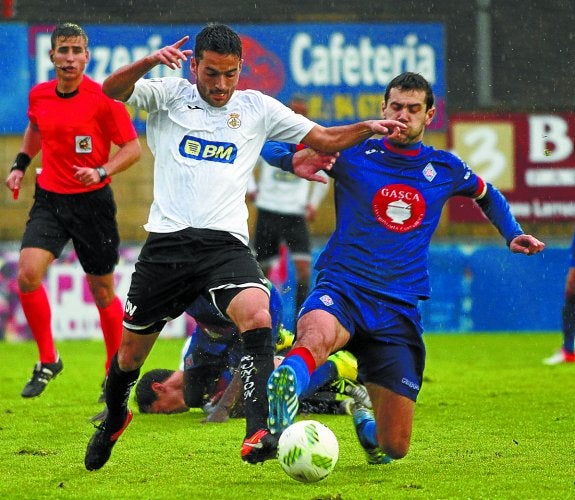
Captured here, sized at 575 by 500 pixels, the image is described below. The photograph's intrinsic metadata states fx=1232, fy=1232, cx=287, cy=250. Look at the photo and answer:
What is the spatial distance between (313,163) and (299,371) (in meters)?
1.13

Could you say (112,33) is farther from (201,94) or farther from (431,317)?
(201,94)

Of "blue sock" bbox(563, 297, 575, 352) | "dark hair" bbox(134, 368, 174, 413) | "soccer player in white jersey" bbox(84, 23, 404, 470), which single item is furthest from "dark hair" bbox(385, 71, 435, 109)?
"blue sock" bbox(563, 297, 575, 352)

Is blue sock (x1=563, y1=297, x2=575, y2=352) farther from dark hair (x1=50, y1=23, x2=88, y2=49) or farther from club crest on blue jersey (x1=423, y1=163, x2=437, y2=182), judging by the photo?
club crest on blue jersey (x1=423, y1=163, x2=437, y2=182)

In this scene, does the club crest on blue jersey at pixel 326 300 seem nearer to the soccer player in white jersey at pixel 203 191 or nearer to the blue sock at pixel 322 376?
the soccer player in white jersey at pixel 203 191

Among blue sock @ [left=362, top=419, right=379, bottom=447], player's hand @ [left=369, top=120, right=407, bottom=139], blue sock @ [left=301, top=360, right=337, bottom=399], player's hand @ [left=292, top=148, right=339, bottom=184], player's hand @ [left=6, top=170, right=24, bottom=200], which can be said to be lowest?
blue sock @ [left=362, top=419, right=379, bottom=447]

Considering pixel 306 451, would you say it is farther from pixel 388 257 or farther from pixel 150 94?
pixel 150 94

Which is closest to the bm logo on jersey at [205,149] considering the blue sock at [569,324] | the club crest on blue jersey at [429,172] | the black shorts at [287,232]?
the club crest on blue jersey at [429,172]

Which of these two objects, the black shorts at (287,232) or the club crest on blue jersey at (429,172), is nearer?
the club crest on blue jersey at (429,172)

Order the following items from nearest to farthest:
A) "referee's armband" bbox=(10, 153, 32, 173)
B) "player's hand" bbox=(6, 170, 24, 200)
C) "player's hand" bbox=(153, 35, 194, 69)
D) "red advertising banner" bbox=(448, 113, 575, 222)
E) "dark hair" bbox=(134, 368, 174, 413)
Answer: "player's hand" bbox=(153, 35, 194, 69) → "dark hair" bbox=(134, 368, 174, 413) → "player's hand" bbox=(6, 170, 24, 200) → "referee's armband" bbox=(10, 153, 32, 173) → "red advertising banner" bbox=(448, 113, 575, 222)

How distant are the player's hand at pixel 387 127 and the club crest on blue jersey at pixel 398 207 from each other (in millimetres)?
280

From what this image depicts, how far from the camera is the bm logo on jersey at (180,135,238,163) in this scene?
5.48 m

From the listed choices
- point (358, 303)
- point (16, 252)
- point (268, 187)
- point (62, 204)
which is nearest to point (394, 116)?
point (358, 303)

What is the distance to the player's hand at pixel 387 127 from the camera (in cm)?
530

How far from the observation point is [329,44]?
49.3 ft
